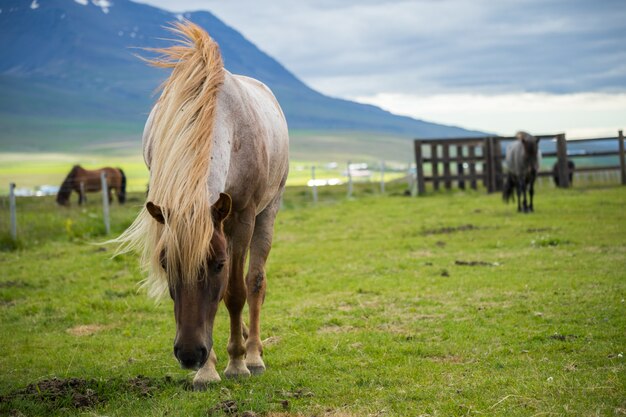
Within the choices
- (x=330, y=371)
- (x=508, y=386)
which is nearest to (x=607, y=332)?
(x=508, y=386)

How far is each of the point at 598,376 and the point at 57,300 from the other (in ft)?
22.2

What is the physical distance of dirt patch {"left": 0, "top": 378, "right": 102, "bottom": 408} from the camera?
507 cm

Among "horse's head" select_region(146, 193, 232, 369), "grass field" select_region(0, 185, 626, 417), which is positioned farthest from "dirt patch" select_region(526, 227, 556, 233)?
"horse's head" select_region(146, 193, 232, 369)

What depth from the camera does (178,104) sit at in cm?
524

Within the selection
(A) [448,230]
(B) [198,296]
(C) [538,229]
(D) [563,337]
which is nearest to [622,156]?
(C) [538,229]

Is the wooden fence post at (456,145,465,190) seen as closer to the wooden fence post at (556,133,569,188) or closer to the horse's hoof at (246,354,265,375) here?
the wooden fence post at (556,133,569,188)

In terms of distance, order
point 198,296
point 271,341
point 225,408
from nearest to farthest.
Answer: point 198,296 → point 225,408 → point 271,341

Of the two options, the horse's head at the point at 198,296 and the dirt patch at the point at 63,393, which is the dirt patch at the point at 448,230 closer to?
the dirt patch at the point at 63,393

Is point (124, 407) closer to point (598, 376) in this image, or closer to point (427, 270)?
point (598, 376)

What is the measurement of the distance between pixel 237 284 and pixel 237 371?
2.21 feet

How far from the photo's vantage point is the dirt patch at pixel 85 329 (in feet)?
25.1

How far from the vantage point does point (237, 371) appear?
5.70 m

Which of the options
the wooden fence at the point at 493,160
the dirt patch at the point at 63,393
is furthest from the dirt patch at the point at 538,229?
the wooden fence at the point at 493,160

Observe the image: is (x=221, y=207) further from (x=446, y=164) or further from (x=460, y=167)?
(x=460, y=167)
